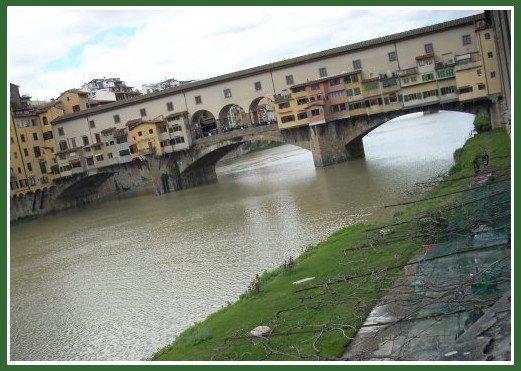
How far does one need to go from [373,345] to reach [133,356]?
4037 millimetres

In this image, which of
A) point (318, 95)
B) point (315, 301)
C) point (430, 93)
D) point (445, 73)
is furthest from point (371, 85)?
point (315, 301)

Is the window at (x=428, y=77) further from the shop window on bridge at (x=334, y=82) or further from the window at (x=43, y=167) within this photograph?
the window at (x=43, y=167)

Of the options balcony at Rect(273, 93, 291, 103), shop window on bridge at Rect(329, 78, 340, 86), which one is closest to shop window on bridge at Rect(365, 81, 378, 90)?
shop window on bridge at Rect(329, 78, 340, 86)

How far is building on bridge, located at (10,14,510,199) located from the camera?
23531mm

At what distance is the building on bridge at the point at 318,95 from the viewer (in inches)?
926

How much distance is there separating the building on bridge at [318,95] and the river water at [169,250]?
2286mm

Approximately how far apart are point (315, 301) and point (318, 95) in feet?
64.9

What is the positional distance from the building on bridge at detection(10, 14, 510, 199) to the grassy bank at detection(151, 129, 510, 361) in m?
12.8

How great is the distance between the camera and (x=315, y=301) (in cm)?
758

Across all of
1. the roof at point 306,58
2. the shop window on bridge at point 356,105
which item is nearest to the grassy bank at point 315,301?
the roof at point 306,58

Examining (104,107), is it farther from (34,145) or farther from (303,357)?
(303,357)

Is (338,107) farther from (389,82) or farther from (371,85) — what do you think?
(389,82)

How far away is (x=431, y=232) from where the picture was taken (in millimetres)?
9078

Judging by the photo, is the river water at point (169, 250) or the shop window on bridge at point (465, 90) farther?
the shop window on bridge at point (465, 90)
